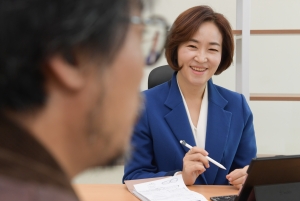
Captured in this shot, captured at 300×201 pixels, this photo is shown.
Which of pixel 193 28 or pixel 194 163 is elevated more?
pixel 193 28

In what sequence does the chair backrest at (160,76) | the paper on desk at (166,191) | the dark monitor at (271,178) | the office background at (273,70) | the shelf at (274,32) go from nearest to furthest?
the dark monitor at (271,178) < the paper on desk at (166,191) < the chair backrest at (160,76) < the shelf at (274,32) < the office background at (273,70)

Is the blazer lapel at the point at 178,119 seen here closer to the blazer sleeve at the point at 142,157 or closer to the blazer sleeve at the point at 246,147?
the blazer sleeve at the point at 142,157

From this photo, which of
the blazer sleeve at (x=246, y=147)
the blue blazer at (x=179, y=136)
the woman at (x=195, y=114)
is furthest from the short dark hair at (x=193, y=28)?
the blazer sleeve at (x=246, y=147)

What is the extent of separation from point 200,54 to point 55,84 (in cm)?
164

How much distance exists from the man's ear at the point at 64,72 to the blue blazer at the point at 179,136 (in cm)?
143

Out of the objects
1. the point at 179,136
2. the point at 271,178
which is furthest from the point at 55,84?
the point at 179,136

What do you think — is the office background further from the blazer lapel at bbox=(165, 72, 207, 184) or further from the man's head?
the man's head

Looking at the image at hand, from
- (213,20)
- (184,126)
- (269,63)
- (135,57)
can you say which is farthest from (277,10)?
(135,57)

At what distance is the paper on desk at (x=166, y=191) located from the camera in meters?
1.60

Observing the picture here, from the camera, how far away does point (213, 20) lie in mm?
2111

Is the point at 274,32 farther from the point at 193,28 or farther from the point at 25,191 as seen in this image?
the point at 25,191

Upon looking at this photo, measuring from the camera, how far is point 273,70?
3906 millimetres

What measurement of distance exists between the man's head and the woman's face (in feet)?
5.04

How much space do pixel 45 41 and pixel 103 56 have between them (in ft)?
0.23
